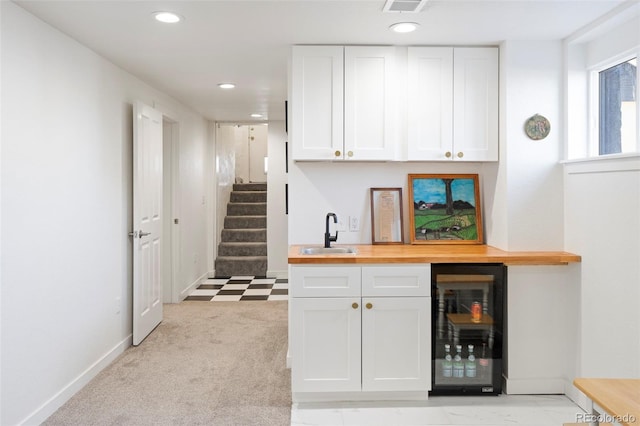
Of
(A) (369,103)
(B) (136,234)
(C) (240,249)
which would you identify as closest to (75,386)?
(B) (136,234)

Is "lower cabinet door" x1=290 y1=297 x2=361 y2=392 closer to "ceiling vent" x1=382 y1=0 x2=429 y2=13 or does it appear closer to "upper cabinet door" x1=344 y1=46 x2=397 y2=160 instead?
"upper cabinet door" x1=344 y1=46 x2=397 y2=160

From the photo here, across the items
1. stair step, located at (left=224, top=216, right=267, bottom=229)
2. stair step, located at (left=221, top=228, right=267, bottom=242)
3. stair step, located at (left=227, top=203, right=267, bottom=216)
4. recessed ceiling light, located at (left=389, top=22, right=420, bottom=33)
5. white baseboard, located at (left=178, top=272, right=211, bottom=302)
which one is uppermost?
recessed ceiling light, located at (left=389, top=22, right=420, bottom=33)

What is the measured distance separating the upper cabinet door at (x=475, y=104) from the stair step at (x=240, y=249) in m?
4.63

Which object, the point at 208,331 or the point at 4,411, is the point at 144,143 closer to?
the point at 208,331

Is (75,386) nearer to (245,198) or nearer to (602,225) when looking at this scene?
(602,225)

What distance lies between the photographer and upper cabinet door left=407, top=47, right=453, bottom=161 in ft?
10.6

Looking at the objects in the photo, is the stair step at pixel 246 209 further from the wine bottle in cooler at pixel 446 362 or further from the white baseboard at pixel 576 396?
the white baseboard at pixel 576 396

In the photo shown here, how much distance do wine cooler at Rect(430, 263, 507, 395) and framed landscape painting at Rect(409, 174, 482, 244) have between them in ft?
1.70

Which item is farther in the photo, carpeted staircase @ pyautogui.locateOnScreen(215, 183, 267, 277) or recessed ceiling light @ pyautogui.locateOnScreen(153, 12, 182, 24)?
carpeted staircase @ pyautogui.locateOnScreen(215, 183, 267, 277)

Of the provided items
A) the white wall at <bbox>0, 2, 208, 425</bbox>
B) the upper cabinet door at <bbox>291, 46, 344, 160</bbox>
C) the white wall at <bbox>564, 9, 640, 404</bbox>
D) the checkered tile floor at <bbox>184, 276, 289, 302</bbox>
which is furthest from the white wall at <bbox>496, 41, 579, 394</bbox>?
the checkered tile floor at <bbox>184, 276, 289, 302</bbox>

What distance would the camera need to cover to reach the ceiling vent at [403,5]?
243cm

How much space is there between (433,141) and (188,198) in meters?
3.49

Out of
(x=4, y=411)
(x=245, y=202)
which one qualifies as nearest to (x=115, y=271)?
(x=4, y=411)

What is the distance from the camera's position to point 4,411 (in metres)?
2.39
